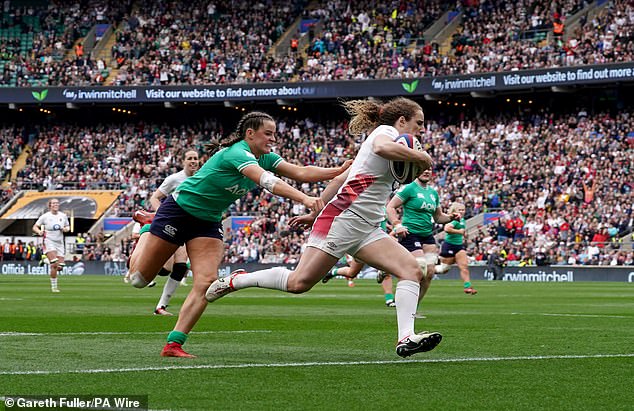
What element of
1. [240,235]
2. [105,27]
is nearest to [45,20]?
[105,27]

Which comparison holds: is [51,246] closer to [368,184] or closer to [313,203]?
[368,184]

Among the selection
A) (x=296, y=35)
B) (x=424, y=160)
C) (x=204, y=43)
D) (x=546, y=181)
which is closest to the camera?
(x=424, y=160)

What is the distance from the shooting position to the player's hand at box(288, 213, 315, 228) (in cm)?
917

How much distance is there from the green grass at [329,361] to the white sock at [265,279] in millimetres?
657

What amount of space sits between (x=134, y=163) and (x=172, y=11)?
11.3m

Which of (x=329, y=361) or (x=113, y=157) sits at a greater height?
(x=113, y=157)

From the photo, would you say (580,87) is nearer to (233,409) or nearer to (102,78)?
(102,78)

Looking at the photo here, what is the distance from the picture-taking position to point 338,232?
360 inches

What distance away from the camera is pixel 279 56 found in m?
60.4

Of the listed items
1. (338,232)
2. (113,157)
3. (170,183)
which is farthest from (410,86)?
(338,232)

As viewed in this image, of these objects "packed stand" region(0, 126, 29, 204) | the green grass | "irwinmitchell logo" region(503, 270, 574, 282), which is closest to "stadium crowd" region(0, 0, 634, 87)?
"packed stand" region(0, 126, 29, 204)

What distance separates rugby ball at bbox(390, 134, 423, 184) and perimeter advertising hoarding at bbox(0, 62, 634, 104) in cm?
4075

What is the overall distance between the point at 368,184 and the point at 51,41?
5945 centimetres

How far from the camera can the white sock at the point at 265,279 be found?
9.38 metres
